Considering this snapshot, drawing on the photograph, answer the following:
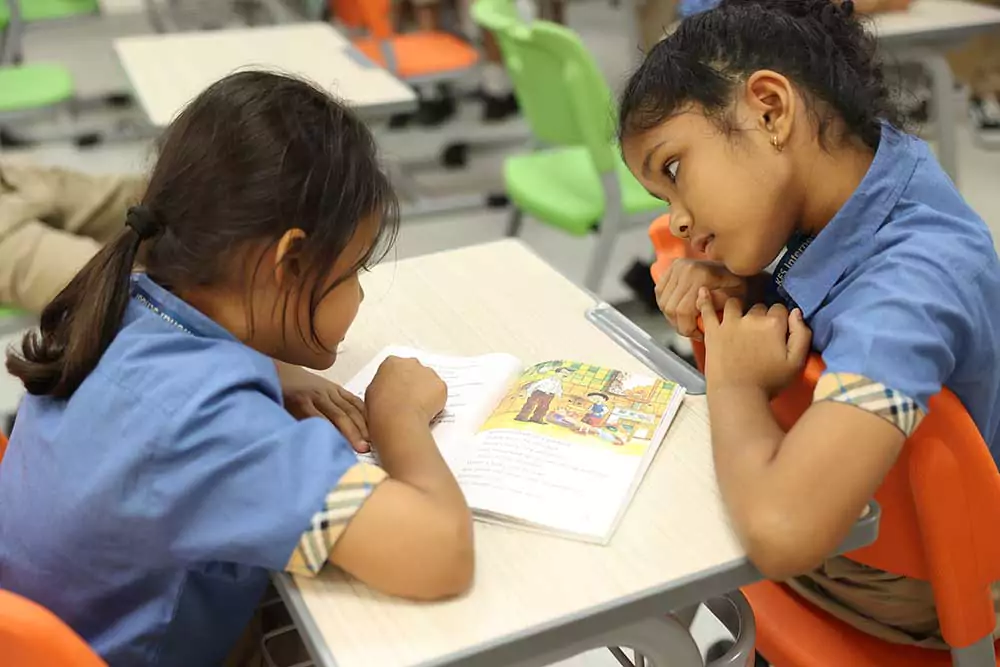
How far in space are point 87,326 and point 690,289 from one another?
669 mm

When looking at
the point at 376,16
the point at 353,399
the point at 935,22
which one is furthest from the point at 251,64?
the point at 935,22

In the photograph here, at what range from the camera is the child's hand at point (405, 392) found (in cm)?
100

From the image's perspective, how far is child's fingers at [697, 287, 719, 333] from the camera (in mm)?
1074

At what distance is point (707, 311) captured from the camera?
1.11 m

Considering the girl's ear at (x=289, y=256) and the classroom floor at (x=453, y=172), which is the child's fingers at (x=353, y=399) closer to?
the girl's ear at (x=289, y=256)

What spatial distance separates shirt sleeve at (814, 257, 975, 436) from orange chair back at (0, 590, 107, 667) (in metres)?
0.64

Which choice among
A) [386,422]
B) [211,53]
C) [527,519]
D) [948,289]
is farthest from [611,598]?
[211,53]

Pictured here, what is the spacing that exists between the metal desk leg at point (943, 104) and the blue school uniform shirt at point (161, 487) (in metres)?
2.64

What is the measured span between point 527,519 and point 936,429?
1.20 ft

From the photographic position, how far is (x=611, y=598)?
792 millimetres

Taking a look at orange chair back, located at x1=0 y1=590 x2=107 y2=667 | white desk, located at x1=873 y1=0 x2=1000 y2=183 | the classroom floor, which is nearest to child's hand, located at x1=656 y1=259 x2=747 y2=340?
orange chair back, located at x1=0 y1=590 x2=107 y2=667

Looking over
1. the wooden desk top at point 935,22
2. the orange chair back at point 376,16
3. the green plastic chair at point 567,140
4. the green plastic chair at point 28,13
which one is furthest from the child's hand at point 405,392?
the green plastic chair at point 28,13

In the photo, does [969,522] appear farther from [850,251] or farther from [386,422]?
[386,422]

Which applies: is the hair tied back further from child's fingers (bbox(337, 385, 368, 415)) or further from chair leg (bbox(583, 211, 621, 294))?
chair leg (bbox(583, 211, 621, 294))
